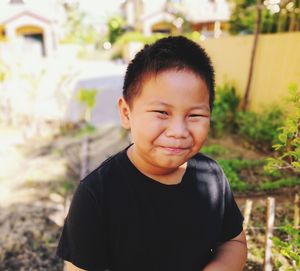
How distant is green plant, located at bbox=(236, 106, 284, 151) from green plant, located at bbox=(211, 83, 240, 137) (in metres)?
0.51

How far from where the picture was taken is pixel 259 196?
13.9 ft

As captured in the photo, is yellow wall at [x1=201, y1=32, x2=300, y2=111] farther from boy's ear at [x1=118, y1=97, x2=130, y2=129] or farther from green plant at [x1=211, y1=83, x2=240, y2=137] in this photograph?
boy's ear at [x1=118, y1=97, x2=130, y2=129]

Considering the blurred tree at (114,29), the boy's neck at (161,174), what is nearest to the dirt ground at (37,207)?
the boy's neck at (161,174)

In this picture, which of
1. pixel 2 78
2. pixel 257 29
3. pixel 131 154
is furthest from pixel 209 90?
pixel 2 78

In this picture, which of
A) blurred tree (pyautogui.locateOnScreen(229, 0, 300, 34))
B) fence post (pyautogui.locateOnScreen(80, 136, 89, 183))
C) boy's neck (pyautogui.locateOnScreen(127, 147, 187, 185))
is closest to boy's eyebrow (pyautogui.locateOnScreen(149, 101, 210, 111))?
boy's neck (pyautogui.locateOnScreen(127, 147, 187, 185))

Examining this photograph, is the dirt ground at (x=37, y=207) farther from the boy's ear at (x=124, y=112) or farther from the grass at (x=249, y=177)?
the boy's ear at (x=124, y=112)

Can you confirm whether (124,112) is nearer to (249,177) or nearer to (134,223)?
(134,223)

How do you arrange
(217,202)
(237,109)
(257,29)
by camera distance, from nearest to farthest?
(217,202) < (257,29) < (237,109)

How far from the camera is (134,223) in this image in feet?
4.07

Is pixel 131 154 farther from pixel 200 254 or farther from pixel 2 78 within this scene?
pixel 2 78

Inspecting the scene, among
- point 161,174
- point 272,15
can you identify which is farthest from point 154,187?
point 272,15

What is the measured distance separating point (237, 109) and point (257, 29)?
1.80m

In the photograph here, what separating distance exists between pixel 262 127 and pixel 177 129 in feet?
17.5

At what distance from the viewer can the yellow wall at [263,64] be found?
593cm
